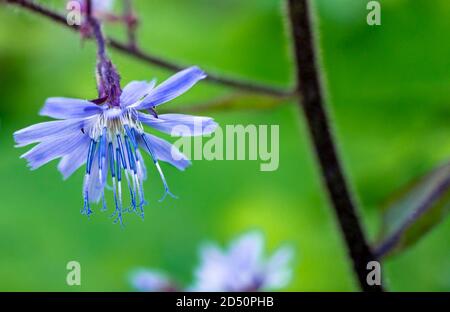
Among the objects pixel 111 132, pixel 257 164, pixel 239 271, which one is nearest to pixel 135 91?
pixel 111 132

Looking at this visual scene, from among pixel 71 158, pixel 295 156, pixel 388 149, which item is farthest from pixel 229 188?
pixel 71 158

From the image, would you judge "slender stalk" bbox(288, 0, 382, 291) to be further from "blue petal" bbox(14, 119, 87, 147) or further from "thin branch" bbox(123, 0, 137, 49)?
"blue petal" bbox(14, 119, 87, 147)

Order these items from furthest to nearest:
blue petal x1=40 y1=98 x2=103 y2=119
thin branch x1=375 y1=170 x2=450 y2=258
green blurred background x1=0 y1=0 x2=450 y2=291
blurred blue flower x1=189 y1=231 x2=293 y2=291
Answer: green blurred background x1=0 y1=0 x2=450 y2=291 < blurred blue flower x1=189 y1=231 x2=293 y2=291 < thin branch x1=375 y1=170 x2=450 y2=258 < blue petal x1=40 y1=98 x2=103 y2=119

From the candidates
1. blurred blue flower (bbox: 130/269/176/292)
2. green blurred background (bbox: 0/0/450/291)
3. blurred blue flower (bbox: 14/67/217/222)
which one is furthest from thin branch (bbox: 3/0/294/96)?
green blurred background (bbox: 0/0/450/291)

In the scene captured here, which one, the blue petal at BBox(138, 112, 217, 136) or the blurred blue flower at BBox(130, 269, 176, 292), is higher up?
the blurred blue flower at BBox(130, 269, 176, 292)

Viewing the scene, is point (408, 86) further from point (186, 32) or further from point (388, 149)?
point (186, 32)

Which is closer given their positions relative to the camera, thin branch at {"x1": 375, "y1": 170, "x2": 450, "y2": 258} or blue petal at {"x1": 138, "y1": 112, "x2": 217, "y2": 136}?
blue petal at {"x1": 138, "y1": 112, "x2": 217, "y2": 136}

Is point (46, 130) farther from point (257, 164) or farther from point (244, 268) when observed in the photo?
point (257, 164)
